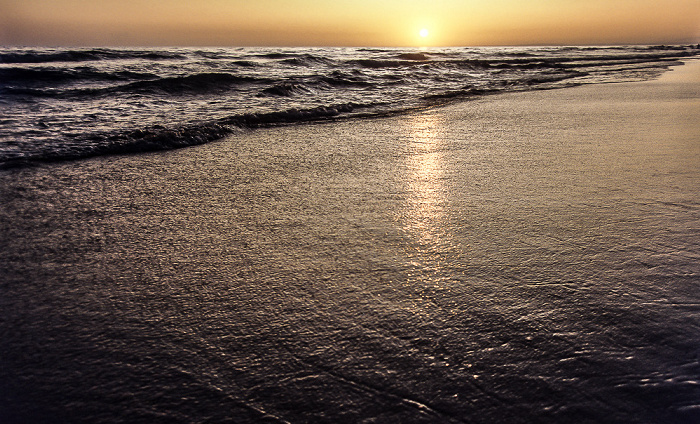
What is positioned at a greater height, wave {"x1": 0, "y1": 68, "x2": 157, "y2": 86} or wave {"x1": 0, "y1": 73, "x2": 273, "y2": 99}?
wave {"x1": 0, "y1": 68, "x2": 157, "y2": 86}

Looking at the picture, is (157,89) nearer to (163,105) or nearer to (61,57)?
(163,105)

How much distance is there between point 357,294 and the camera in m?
1.53

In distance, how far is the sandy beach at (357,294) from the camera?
3.62 ft

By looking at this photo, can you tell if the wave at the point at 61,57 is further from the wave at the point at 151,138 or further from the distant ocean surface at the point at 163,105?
the wave at the point at 151,138

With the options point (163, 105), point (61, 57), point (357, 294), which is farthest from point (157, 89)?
point (61, 57)

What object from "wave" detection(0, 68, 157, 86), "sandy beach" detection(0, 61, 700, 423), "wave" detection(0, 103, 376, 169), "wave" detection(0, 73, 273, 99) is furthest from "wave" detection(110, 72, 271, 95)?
"sandy beach" detection(0, 61, 700, 423)

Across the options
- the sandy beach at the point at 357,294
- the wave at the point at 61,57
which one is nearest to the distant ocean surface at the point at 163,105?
the sandy beach at the point at 357,294

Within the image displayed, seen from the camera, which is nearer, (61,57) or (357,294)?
(357,294)

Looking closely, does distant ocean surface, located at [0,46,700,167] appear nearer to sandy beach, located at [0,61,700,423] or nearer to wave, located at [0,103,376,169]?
wave, located at [0,103,376,169]

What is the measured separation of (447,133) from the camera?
4.43m

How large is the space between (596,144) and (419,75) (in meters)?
9.89

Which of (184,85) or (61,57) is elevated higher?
(61,57)

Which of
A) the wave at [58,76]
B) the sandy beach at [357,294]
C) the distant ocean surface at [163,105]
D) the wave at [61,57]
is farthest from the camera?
the wave at [61,57]

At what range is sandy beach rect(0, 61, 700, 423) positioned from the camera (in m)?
1.10
